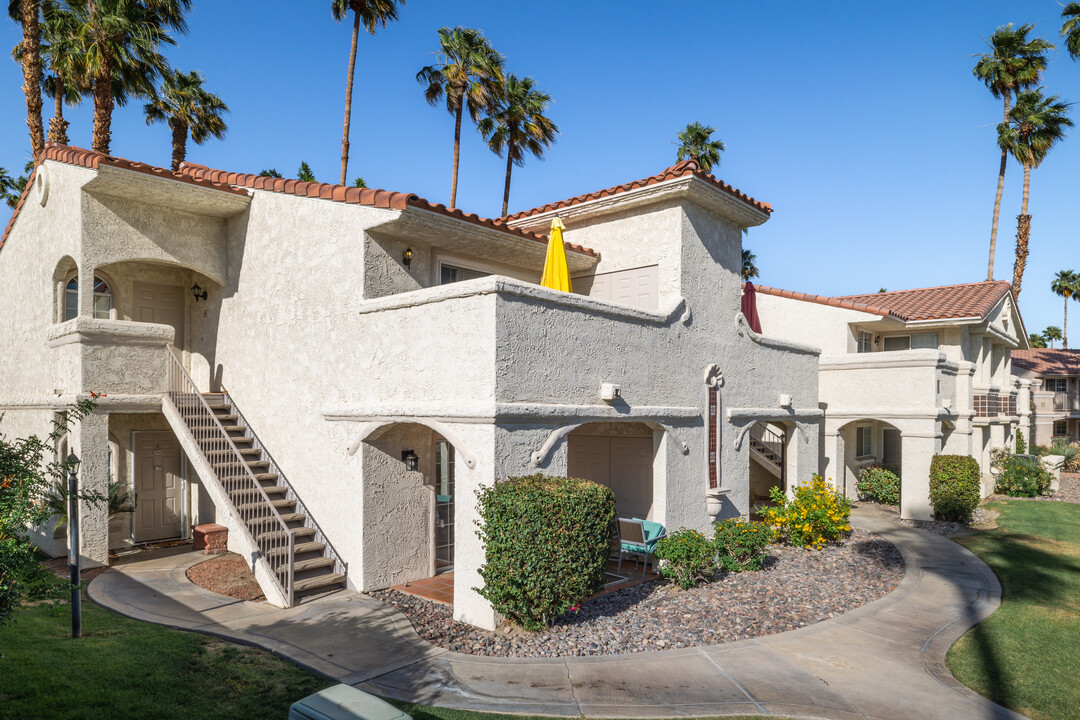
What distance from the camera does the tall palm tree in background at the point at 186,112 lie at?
82.3ft

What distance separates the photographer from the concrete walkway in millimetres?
6539

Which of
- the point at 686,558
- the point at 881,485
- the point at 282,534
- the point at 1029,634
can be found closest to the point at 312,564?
the point at 282,534

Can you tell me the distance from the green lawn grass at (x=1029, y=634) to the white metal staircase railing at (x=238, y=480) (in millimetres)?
8920

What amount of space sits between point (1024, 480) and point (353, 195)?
25681 millimetres

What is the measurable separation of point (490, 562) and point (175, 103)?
2482cm

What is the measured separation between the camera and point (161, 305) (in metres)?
14.3

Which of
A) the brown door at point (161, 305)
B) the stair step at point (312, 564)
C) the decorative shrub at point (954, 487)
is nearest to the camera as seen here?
the stair step at point (312, 564)

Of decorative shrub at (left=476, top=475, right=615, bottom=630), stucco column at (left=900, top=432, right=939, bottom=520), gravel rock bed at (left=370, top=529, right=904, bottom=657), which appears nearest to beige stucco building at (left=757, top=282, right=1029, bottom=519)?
stucco column at (left=900, top=432, right=939, bottom=520)

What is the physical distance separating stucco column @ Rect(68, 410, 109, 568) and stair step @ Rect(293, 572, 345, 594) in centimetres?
448

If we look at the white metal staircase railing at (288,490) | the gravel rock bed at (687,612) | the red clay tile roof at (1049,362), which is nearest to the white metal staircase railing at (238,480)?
the white metal staircase railing at (288,490)

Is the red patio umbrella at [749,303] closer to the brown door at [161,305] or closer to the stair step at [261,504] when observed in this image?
the stair step at [261,504]

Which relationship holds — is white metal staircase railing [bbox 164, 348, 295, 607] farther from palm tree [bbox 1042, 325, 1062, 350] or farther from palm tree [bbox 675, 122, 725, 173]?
palm tree [bbox 1042, 325, 1062, 350]

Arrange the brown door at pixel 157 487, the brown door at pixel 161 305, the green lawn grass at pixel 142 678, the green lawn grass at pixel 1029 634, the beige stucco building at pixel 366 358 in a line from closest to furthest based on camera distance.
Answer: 1. the green lawn grass at pixel 142 678
2. the green lawn grass at pixel 1029 634
3. the beige stucco building at pixel 366 358
4. the brown door at pixel 157 487
5. the brown door at pixel 161 305

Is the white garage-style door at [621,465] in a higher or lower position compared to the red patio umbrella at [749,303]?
lower
